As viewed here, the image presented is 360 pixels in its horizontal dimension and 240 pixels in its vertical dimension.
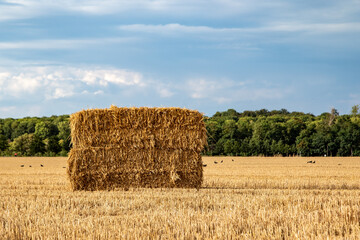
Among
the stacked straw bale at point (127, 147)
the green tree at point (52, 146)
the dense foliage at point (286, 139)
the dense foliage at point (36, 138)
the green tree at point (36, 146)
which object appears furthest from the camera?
the green tree at point (52, 146)

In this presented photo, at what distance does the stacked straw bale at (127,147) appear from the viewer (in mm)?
14312

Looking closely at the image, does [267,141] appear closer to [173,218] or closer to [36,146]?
[36,146]

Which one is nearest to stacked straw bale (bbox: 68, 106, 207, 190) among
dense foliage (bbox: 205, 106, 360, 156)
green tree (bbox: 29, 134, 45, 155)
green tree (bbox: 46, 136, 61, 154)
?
dense foliage (bbox: 205, 106, 360, 156)

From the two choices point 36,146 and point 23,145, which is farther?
point 23,145

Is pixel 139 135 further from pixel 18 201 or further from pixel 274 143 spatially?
pixel 274 143

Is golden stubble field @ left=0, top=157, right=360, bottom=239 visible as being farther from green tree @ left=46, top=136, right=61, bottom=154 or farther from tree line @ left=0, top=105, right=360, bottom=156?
green tree @ left=46, top=136, right=61, bottom=154

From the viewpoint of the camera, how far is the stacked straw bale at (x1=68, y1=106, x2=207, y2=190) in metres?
14.3

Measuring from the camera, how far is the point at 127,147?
1438 cm

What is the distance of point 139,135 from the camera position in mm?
14305

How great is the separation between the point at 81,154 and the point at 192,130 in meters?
3.63

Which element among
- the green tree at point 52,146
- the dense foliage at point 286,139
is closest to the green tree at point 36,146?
the green tree at point 52,146

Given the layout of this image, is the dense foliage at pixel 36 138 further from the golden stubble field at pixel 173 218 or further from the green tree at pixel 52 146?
the golden stubble field at pixel 173 218

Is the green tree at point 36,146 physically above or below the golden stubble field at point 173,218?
above

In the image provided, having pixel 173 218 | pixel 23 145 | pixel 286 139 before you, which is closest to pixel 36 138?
pixel 23 145
